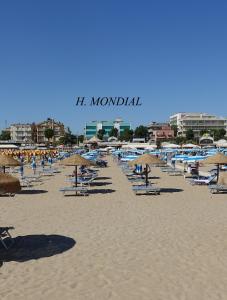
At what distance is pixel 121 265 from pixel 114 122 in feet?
538

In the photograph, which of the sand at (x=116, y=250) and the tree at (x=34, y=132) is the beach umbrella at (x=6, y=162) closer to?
the sand at (x=116, y=250)

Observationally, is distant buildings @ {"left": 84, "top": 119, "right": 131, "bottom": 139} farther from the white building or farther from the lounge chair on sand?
the lounge chair on sand

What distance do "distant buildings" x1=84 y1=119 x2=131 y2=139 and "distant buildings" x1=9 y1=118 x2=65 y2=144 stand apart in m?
12.9

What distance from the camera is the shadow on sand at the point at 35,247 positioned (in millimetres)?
8086

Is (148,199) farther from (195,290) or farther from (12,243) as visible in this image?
(195,290)

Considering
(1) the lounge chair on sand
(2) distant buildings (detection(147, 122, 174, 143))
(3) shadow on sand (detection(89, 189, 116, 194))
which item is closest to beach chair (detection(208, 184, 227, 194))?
(1) the lounge chair on sand

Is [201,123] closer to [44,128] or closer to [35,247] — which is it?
[44,128]

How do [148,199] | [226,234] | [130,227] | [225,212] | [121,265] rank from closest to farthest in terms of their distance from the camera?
[121,265] < [226,234] < [130,227] < [225,212] < [148,199]

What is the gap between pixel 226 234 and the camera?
9.80 meters

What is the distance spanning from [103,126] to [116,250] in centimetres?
15948

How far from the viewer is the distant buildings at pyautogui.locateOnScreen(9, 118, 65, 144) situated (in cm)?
16938

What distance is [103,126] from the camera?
168m

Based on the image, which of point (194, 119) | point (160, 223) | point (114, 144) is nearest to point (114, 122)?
point (194, 119)

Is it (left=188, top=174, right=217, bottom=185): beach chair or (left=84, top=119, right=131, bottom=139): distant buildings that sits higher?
(left=84, top=119, right=131, bottom=139): distant buildings
